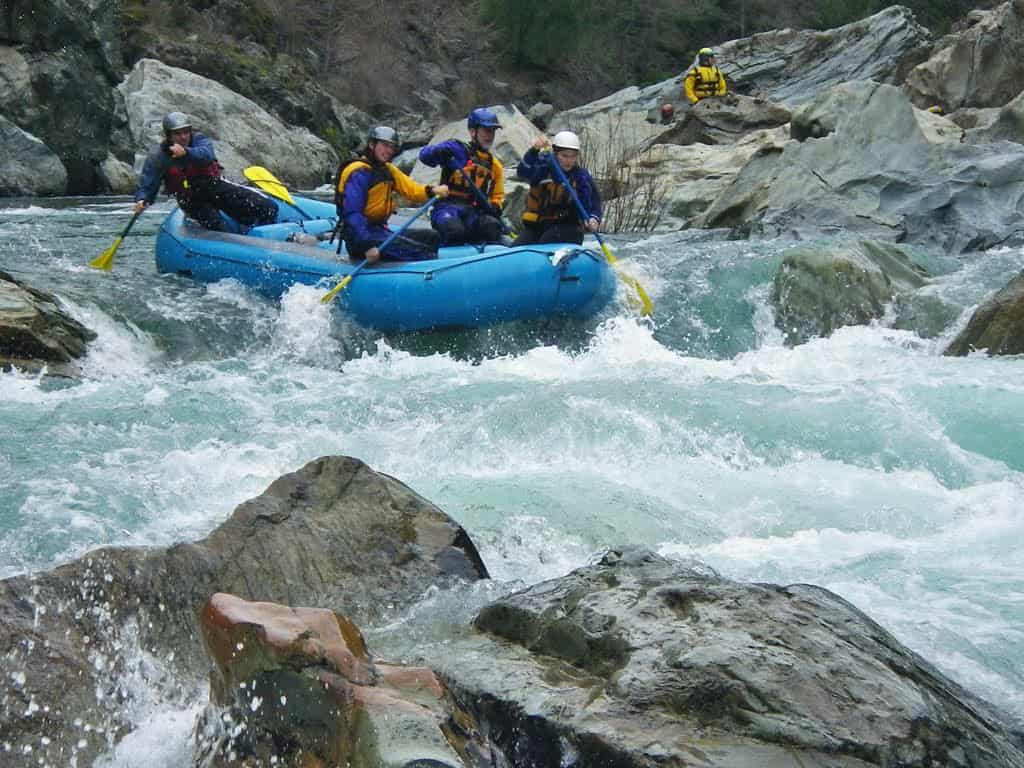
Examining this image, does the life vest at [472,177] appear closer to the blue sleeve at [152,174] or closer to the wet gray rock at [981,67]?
the blue sleeve at [152,174]

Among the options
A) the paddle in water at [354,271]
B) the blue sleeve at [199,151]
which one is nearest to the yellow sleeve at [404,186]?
the paddle in water at [354,271]

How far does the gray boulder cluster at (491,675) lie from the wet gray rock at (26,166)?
41.5 feet

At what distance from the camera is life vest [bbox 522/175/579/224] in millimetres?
8461

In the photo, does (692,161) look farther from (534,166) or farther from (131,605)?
(131,605)

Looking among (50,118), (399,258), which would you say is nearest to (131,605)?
(399,258)

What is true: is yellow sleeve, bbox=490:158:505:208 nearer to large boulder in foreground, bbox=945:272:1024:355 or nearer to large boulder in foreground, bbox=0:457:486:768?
large boulder in foreground, bbox=945:272:1024:355

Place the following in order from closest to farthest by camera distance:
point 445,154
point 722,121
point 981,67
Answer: point 445,154 < point 981,67 < point 722,121

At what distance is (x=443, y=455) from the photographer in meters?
5.66

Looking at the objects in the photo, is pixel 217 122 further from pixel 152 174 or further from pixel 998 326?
pixel 998 326

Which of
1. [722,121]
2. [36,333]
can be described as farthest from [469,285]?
[722,121]

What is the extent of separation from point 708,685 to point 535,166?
19.6 ft

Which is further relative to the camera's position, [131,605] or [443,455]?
[443,455]

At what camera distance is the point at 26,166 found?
1514 centimetres

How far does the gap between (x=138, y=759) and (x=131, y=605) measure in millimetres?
675
